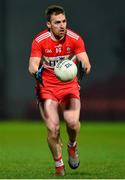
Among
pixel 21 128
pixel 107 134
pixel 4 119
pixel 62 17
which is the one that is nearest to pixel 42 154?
pixel 62 17

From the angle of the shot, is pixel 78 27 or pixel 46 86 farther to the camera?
pixel 78 27

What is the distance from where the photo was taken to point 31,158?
13430 mm

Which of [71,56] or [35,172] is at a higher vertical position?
[71,56]

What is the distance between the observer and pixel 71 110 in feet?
34.0

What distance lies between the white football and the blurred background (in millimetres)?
14697

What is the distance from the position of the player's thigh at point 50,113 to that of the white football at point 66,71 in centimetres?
45

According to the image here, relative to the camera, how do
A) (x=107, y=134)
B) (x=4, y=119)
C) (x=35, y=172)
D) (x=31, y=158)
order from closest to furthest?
1. (x=35, y=172)
2. (x=31, y=158)
3. (x=107, y=134)
4. (x=4, y=119)

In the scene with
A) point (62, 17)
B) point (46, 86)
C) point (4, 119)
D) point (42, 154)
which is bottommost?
point (4, 119)

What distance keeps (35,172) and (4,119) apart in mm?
14689

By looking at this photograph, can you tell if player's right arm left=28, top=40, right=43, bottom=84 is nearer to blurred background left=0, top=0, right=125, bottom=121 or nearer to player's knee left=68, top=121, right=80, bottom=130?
player's knee left=68, top=121, right=80, bottom=130

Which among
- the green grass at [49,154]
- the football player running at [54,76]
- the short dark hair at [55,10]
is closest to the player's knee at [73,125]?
the football player running at [54,76]

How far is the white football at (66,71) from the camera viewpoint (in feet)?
32.6

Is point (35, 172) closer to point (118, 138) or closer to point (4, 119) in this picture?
point (118, 138)

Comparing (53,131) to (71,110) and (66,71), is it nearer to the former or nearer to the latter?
(71,110)
